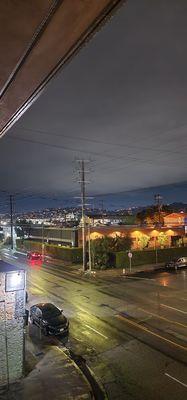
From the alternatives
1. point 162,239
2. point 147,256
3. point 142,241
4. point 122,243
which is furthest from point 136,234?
point 147,256

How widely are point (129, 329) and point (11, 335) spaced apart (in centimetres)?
863

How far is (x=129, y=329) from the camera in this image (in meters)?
21.5

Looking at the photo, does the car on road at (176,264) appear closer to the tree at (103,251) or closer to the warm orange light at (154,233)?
the tree at (103,251)

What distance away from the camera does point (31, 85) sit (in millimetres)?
5805

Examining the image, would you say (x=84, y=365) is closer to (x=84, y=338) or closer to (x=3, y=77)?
Result: (x=84, y=338)

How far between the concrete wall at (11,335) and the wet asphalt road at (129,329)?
357 centimetres

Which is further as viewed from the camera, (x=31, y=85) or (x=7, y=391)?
(x=7, y=391)

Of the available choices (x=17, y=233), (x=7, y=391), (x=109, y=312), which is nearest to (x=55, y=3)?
(x=7, y=391)

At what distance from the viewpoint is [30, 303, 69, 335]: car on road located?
2092cm

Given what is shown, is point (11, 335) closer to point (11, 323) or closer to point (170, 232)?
point (11, 323)

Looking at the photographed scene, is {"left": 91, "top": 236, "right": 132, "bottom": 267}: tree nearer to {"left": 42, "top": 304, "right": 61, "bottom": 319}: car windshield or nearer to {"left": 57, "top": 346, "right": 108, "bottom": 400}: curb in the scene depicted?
{"left": 42, "top": 304, "right": 61, "bottom": 319}: car windshield

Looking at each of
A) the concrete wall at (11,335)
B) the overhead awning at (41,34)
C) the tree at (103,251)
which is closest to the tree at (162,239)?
the tree at (103,251)

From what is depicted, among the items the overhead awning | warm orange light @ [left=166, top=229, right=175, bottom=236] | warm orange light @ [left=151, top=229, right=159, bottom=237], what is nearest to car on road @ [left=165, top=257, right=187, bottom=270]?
warm orange light @ [left=151, top=229, right=159, bottom=237]

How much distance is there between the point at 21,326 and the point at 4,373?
6.43 ft
